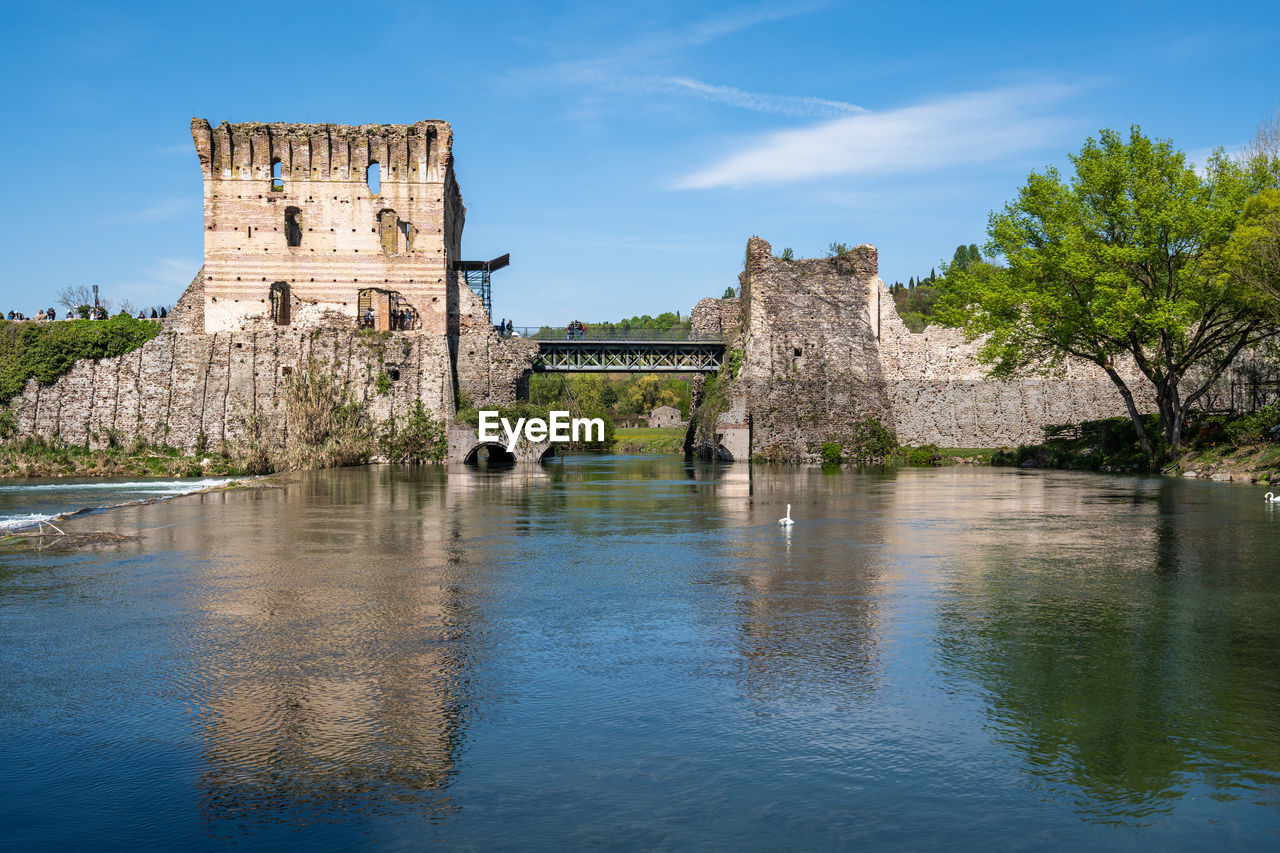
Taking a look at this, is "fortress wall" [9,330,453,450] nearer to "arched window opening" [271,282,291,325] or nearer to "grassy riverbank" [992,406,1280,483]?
"arched window opening" [271,282,291,325]

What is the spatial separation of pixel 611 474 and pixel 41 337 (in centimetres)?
2863

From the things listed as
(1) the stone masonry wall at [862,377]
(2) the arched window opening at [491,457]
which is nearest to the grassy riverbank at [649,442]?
(1) the stone masonry wall at [862,377]

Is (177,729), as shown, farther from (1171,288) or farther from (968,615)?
(1171,288)

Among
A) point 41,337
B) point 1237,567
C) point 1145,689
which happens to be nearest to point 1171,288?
point 1237,567

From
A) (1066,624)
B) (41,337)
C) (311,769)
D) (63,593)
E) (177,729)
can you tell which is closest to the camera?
(311,769)

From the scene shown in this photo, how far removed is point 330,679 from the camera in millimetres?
6695

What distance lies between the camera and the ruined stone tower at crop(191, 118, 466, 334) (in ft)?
151

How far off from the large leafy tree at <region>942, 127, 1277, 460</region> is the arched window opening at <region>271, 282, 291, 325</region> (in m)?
31.9

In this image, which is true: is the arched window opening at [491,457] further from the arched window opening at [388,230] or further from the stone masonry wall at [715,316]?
the stone masonry wall at [715,316]

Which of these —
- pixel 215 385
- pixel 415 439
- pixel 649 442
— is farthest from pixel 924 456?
pixel 215 385

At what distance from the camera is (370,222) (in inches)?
1847

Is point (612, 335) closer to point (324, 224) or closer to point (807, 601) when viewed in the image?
point (324, 224)

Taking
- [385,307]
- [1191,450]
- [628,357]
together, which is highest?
[385,307]

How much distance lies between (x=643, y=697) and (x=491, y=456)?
40479mm
